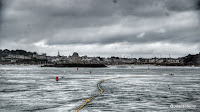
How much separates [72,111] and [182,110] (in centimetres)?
780

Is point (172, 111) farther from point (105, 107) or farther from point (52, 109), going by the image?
point (52, 109)

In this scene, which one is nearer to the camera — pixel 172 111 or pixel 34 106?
pixel 172 111

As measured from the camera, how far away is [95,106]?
1912 cm

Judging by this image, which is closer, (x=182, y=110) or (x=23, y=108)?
(x=182, y=110)

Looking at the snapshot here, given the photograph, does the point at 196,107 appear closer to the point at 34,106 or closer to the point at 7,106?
the point at 34,106

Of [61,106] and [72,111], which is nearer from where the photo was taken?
[72,111]

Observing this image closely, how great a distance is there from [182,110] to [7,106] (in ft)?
44.1

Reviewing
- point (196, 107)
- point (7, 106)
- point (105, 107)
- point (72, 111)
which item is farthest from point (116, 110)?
point (7, 106)

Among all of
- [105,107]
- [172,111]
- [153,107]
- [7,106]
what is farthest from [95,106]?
[7,106]

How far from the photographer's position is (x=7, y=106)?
1972 cm

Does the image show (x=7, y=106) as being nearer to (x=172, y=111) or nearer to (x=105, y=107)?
(x=105, y=107)

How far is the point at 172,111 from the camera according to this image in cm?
1717

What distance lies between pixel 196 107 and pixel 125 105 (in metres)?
5.37

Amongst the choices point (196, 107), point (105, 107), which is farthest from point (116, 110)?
point (196, 107)
